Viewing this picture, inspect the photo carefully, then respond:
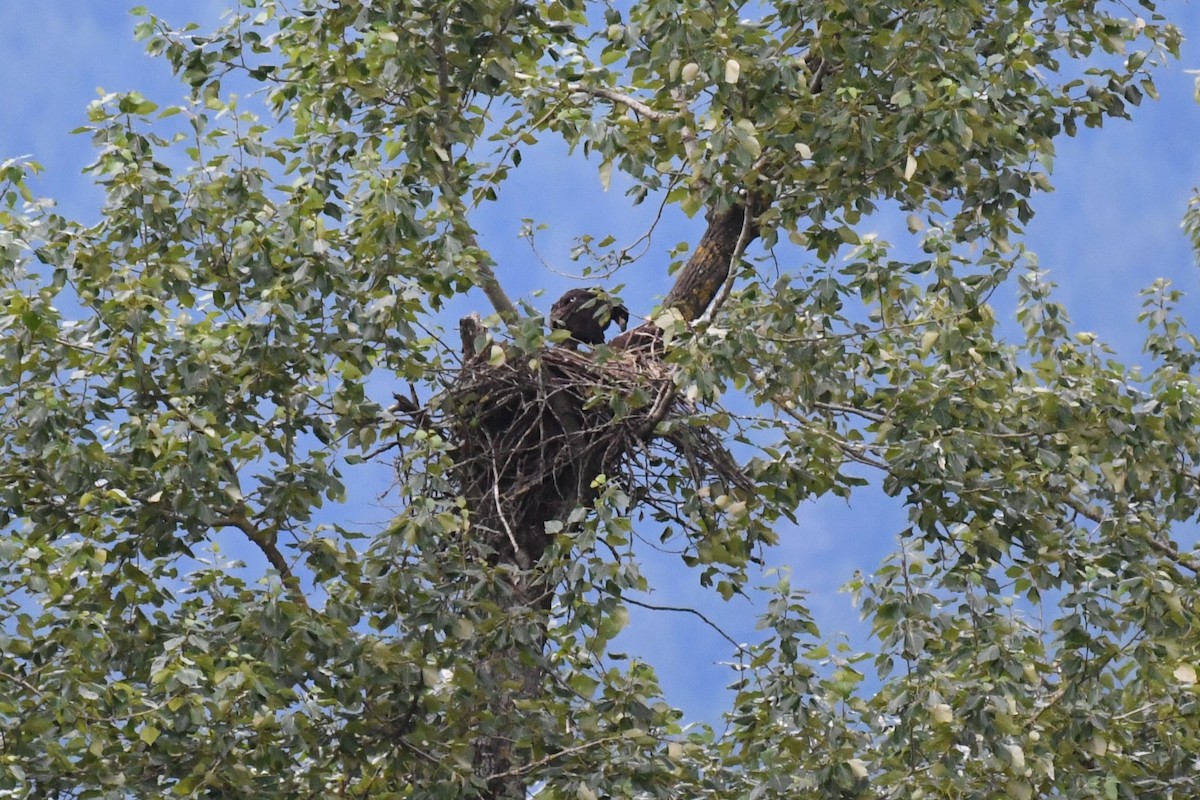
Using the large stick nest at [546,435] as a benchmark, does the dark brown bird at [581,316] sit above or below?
above

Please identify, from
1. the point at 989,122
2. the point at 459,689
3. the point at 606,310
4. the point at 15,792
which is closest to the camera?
the point at 15,792

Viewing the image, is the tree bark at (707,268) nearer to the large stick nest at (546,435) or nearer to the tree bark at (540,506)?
the tree bark at (540,506)

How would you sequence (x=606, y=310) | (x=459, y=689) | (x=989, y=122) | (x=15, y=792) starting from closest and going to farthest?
1. (x=15, y=792)
2. (x=459, y=689)
3. (x=989, y=122)
4. (x=606, y=310)

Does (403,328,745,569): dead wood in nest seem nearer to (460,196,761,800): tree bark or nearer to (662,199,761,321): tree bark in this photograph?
(460,196,761,800): tree bark

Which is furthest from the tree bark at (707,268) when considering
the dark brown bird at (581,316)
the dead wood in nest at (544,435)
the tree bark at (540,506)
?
the dead wood in nest at (544,435)

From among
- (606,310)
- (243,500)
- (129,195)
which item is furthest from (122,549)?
(606,310)

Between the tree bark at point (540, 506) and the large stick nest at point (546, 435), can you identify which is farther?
the large stick nest at point (546, 435)

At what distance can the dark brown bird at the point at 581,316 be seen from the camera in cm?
981

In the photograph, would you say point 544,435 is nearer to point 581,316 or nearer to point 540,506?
point 540,506

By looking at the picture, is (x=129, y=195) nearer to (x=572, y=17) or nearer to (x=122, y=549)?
(x=122, y=549)

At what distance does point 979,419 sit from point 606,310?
233 centimetres

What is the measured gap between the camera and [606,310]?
30.3 feet

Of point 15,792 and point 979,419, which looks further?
point 979,419

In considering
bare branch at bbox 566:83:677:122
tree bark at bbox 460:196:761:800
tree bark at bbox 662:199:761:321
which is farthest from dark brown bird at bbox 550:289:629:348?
bare branch at bbox 566:83:677:122
